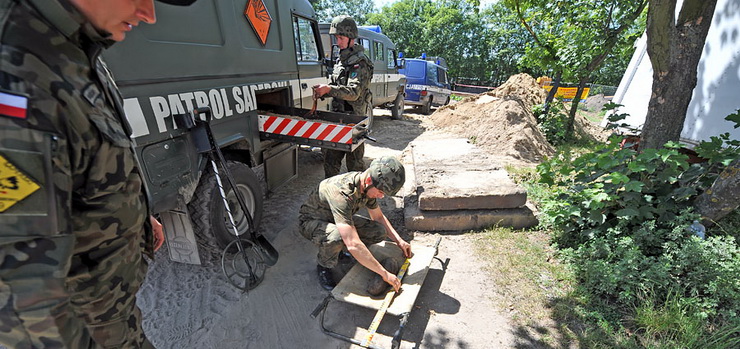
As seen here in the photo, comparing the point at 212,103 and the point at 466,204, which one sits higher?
the point at 212,103

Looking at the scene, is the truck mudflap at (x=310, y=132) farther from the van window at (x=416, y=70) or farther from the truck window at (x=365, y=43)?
the van window at (x=416, y=70)

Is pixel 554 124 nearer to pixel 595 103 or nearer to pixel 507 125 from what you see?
pixel 507 125

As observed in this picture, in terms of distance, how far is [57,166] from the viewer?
30.8 inches

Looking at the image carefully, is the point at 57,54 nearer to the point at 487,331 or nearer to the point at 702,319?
the point at 487,331

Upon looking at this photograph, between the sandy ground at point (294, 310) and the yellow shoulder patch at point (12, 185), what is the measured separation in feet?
5.76

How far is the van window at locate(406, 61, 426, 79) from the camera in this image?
11828 millimetres

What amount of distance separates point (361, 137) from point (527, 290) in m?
2.05

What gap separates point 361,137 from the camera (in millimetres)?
3406

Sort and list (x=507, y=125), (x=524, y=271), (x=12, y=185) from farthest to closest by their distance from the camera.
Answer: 1. (x=507, y=125)
2. (x=524, y=271)
3. (x=12, y=185)

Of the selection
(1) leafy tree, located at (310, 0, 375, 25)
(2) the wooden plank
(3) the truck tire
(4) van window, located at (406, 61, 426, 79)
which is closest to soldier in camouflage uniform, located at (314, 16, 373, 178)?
(3) the truck tire

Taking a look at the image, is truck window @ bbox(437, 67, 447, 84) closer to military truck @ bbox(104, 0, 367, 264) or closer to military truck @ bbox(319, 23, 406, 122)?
military truck @ bbox(319, 23, 406, 122)

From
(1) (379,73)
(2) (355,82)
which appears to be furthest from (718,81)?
(1) (379,73)

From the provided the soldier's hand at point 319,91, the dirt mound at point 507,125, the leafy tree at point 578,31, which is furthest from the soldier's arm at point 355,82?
the leafy tree at point 578,31

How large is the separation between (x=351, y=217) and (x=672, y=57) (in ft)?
9.53
